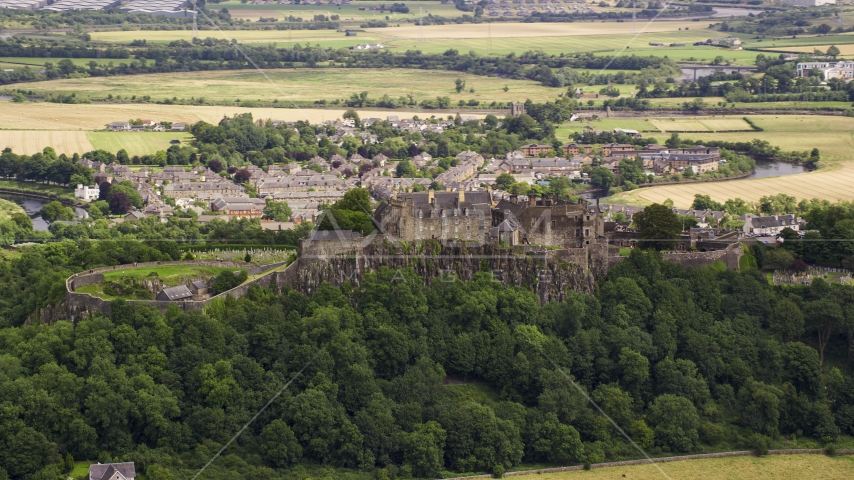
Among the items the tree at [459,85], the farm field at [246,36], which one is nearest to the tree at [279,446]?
the tree at [459,85]

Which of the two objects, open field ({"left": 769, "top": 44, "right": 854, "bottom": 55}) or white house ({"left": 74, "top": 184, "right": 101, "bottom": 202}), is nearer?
white house ({"left": 74, "top": 184, "right": 101, "bottom": 202})

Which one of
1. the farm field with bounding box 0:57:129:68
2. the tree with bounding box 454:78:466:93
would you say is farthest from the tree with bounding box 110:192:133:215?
the farm field with bounding box 0:57:129:68

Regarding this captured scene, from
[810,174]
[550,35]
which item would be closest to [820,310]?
[810,174]

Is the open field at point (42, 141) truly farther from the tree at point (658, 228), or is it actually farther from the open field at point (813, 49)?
the open field at point (813, 49)

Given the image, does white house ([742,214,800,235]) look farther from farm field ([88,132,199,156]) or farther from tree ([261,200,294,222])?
farm field ([88,132,199,156])

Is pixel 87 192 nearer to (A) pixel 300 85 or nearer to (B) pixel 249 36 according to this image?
(A) pixel 300 85

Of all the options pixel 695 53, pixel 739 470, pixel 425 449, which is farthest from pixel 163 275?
pixel 695 53

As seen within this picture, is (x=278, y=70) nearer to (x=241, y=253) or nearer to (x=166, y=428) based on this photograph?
(x=241, y=253)
